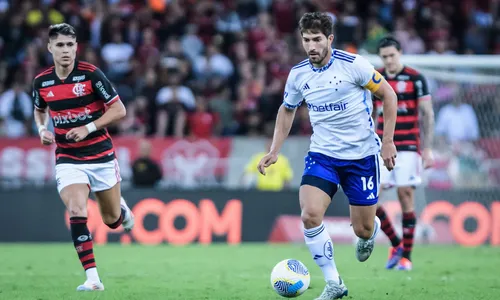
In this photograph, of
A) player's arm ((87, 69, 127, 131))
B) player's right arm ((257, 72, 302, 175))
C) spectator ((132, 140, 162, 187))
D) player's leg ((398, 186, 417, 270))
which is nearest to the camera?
player's right arm ((257, 72, 302, 175))

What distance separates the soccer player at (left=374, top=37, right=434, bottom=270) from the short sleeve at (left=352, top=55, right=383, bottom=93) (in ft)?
10.8

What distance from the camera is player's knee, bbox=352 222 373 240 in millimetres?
8370

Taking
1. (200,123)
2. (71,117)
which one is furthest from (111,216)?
(200,123)

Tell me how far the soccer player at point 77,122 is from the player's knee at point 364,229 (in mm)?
2442

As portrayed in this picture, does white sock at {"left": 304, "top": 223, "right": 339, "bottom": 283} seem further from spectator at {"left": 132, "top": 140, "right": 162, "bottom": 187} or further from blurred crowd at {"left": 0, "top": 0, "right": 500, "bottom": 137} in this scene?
blurred crowd at {"left": 0, "top": 0, "right": 500, "bottom": 137}

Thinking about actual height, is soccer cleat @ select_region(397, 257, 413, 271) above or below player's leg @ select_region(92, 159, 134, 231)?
below

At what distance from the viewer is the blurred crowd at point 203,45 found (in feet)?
61.6

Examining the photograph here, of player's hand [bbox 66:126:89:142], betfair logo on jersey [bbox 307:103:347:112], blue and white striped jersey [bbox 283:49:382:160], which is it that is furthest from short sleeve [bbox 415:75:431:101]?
player's hand [bbox 66:126:89:142]

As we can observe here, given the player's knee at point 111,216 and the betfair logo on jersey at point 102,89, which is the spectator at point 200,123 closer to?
the player's knee at point 111,216

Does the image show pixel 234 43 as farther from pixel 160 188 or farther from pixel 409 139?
pixel 409 139

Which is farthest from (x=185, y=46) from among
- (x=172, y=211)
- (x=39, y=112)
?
(x=39, y=112)

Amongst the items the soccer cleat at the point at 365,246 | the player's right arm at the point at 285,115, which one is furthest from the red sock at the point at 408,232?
the player's right arm at the point at 285,115

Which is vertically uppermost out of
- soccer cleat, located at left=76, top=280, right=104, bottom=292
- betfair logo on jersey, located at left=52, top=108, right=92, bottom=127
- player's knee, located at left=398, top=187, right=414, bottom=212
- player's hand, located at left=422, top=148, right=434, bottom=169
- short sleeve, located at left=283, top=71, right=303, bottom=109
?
short sleeve, located at left=283, top=71, right=303, bottom=109

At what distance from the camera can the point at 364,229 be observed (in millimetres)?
8406
